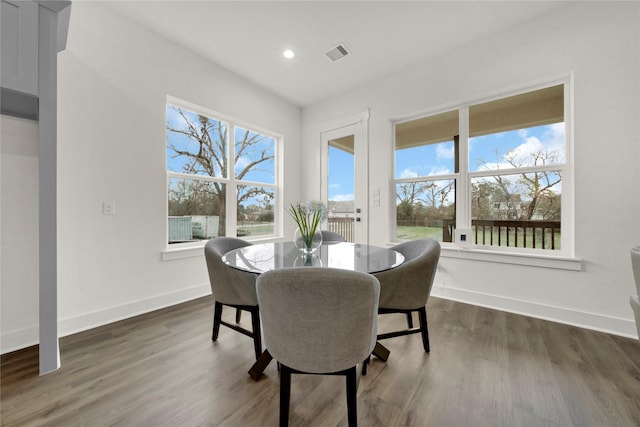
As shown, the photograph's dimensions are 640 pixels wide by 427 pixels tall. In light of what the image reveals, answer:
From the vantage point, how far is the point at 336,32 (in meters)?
2.60

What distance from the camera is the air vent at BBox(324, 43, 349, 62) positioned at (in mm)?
2820

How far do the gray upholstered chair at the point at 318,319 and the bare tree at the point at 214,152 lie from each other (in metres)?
2.55

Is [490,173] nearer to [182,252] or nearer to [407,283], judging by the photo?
[407,283]

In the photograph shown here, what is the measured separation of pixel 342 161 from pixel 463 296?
96.6 inches

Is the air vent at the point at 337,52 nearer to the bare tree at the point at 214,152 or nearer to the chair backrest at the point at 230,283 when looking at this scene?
the bare tree at the point at 214,152

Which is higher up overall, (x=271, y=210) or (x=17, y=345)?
(x=271, y=210)

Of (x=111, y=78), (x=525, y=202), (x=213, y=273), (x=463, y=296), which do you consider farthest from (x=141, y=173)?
(x=525, y=202)

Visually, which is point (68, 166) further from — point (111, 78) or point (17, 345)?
point (17, 345)

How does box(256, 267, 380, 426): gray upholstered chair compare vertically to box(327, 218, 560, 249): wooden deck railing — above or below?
below

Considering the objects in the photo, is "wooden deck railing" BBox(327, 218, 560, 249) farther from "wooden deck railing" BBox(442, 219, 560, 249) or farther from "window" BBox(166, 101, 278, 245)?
"window" BBox(166, 101, 278, 245)

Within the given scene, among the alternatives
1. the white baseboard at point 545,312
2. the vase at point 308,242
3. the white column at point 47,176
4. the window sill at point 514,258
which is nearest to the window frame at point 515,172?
the window sill at point 514,258

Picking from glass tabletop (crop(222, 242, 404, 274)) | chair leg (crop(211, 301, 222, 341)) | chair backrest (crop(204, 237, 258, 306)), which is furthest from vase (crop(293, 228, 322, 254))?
chair leg (crop(211, 301, 222, 341))

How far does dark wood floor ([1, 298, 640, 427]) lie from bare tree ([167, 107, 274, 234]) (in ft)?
5.96

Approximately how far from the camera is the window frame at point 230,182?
2.80m
